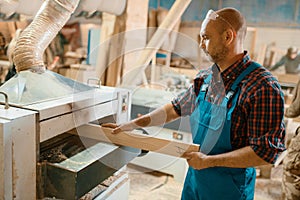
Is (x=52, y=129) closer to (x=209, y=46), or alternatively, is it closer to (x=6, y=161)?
(x=6, y=161)

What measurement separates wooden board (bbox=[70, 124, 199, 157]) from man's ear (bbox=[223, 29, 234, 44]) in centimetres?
44

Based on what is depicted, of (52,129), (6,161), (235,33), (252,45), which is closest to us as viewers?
(6,161)

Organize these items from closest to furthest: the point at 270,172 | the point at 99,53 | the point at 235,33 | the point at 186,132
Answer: the point at 235,33 < the point at 186,132 < the point at 99,53 < the point at 270,172

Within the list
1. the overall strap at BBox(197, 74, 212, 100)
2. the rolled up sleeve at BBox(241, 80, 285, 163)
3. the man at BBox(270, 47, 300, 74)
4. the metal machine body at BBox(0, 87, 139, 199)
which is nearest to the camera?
the metal machine body at BBox(0, 87, 139, 199)

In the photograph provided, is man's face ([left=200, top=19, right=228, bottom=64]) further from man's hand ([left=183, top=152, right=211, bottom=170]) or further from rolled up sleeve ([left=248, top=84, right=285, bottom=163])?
man's hand ([left=183, top=152, right=211, bottom=170])

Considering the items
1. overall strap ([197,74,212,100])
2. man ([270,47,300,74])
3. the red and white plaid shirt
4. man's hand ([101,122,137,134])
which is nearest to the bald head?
the red and white plaid shirt

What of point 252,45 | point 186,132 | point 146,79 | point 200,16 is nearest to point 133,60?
point 146,79

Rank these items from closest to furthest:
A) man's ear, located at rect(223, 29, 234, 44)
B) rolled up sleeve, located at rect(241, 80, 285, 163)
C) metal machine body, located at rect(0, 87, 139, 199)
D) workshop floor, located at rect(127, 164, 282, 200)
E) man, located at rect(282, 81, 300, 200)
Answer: metal machine body, located at rect(0, 87, 139, 199) < rolled up sleeve, located at rect(241, 80, 285, 163) < man's ear, located at rect(223, 29, 234, 44) < man, located at rect(282, 81, 300, 200) < workshop floor, located at rect(127, 164, 282, 200)

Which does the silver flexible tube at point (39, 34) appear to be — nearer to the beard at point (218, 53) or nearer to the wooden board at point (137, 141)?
the wooden board at point (137, 141)

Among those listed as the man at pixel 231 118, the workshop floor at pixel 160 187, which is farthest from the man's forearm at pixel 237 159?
the workshop floor at pixel 160 187

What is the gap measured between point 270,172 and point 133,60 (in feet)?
6.03

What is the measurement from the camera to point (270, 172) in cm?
289

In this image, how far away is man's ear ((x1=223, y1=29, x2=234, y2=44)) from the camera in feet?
3.66

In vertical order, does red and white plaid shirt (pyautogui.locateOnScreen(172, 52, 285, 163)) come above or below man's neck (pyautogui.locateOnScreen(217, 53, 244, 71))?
below
